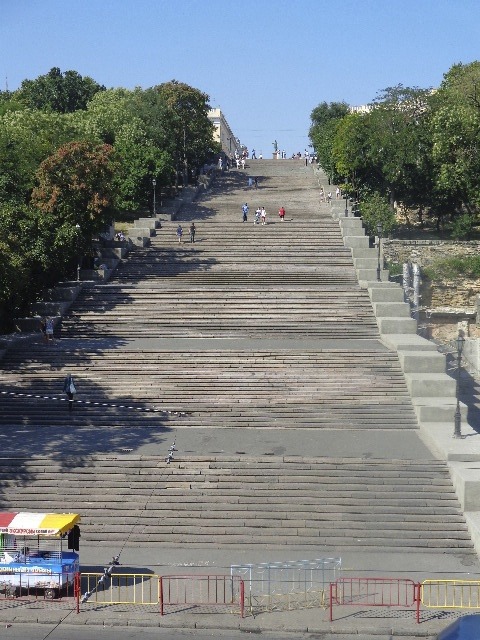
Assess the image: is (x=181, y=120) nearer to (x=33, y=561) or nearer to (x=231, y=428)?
(x=231, y=428)

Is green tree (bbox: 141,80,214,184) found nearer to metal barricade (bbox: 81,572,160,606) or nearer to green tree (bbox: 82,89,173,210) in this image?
green tree (bbox: 82,89,173,210)

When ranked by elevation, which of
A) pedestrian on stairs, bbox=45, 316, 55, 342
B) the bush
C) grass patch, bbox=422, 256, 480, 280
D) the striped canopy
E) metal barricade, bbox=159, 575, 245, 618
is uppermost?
the bush

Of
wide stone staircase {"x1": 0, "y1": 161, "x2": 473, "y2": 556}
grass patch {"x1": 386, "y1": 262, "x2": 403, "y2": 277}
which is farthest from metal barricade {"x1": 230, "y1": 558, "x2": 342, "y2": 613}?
grass patch {"x1": 386, "y1": 262, "x2": 403, "y2": 277}

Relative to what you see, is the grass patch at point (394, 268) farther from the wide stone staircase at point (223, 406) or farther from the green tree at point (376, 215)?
the wide stone staircase at point (223, 406)

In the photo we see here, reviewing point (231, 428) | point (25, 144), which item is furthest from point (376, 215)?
point (231, 428)

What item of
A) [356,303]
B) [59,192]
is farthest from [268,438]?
[59,192]

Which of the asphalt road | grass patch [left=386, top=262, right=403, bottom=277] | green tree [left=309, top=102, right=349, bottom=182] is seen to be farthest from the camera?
green tree [left=309, top=102, right=349, bottom=182]

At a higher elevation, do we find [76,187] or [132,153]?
[132,153]

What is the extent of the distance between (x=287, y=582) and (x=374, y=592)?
1.70 metres

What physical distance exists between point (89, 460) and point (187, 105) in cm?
4166

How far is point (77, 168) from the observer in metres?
40.5

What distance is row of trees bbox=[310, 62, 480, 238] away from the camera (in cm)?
4981

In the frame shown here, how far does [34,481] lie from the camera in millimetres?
23062

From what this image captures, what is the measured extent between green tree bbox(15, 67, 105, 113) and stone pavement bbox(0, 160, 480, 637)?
38258mm
